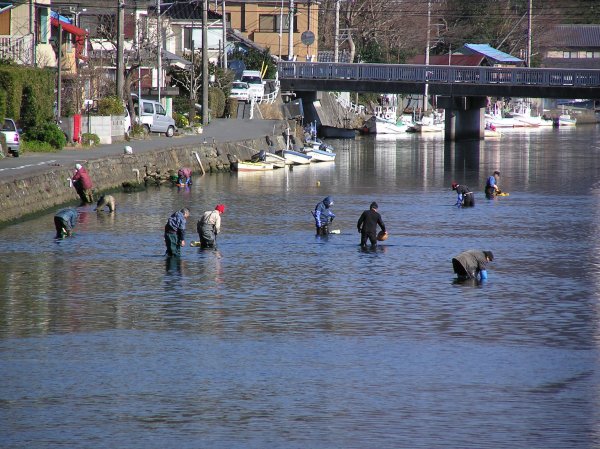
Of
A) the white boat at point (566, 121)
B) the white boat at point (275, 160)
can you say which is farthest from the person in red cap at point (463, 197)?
the white boat at point (566, 121)

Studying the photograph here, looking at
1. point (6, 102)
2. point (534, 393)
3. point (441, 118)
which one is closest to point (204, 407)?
point (534, 393)

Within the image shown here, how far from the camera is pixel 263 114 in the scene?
3334 inches

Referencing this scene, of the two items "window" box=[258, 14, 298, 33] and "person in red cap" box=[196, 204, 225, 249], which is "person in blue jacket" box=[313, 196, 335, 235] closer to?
"person in red cap" box=[196, 204, 225, 249]

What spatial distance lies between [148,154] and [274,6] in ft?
190

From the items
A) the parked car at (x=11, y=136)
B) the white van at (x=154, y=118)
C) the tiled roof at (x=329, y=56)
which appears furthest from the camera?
the tiled roof at (x=329, y=56)

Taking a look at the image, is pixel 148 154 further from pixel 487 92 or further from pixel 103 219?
pixel 487 92

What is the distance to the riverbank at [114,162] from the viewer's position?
3722 centimetres

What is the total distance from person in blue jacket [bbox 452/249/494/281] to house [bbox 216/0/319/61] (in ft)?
252

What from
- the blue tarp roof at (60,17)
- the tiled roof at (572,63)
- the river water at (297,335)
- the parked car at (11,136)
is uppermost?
the tiled roof at (572,63)

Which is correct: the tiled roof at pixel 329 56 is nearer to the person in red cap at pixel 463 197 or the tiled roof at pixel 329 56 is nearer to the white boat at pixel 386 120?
the white boat at pixel 386 120

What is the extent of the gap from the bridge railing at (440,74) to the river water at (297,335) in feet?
129

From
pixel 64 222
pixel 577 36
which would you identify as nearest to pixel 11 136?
pixel 64 222

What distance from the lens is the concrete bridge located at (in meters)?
80.1

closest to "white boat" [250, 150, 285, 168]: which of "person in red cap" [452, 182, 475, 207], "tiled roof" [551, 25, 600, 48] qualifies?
"person in red cap" [452, 182, 475, 207]
